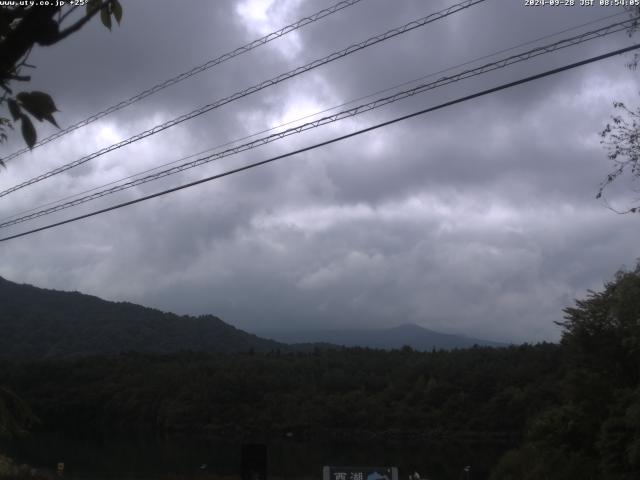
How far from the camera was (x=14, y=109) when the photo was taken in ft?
10.6

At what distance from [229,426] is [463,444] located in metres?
23.0

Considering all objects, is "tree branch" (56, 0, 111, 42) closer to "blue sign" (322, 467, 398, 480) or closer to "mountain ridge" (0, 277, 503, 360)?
"blue sign" (322, 467, 398, 480)

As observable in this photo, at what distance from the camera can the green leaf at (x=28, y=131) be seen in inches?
127

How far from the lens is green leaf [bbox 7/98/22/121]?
3.22 m

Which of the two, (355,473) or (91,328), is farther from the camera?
(91,328)

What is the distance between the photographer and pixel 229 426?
2859 inches

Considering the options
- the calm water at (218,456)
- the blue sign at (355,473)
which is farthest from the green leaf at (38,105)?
the calm water at (218,456)

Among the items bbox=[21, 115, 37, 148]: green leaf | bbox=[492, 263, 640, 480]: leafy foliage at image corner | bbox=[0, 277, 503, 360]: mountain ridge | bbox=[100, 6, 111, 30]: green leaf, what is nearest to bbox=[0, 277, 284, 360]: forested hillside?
bbox=[0, 277, 503, 360]: mountain ridge

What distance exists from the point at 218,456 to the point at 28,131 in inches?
1955

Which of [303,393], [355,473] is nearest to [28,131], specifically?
[355,473]

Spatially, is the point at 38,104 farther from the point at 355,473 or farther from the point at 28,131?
the point at 355,473

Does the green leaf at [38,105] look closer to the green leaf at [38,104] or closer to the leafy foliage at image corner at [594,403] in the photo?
the green leaf at [38,104]

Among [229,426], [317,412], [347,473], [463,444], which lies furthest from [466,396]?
[347,473]

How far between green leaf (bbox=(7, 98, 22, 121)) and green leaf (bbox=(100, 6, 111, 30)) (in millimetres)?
602
